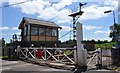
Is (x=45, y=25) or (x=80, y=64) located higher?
(x=45, y=25)

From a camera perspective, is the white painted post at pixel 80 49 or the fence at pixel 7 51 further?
the fence at pixel 7 51

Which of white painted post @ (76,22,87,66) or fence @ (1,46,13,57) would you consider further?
fence @ (1,46,13,57)

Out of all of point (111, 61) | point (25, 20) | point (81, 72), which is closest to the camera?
point (81, 72)

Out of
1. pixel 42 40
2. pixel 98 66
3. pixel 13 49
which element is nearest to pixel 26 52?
pixel 13 49

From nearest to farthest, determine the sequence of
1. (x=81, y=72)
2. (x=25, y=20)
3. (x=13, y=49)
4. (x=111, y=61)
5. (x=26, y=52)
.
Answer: (x=81, y=72) < (x=111, y=61) < (x=26, y=52) < (x=13, y=49) < (x=25, y=20)

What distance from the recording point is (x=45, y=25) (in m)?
29.2

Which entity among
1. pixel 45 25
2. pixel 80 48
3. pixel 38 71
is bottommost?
pixel 38 71

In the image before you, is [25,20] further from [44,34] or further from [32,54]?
[32,54]

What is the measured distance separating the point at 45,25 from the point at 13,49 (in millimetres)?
6749

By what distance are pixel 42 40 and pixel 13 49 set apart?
551cm

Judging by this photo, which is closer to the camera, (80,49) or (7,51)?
(80,49)

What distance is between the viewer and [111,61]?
14.5m

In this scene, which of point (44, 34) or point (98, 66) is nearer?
point (98, 66)

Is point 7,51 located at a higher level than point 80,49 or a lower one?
lower
